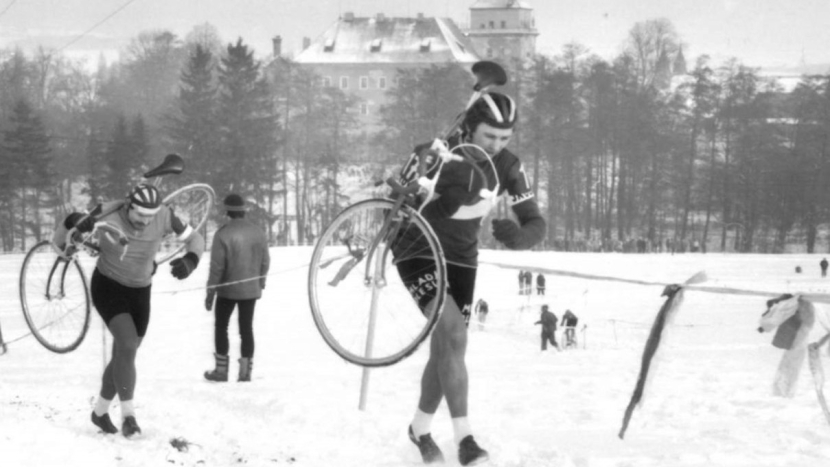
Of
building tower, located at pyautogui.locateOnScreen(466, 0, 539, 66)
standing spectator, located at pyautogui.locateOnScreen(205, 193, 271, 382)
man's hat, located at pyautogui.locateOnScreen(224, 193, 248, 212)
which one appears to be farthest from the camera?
building tower, located at pyautogui.locateOnScreen(466, 0, 539, 66)

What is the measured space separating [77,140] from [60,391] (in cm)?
6218

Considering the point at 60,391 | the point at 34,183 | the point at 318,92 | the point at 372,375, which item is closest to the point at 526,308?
the point at 372,375

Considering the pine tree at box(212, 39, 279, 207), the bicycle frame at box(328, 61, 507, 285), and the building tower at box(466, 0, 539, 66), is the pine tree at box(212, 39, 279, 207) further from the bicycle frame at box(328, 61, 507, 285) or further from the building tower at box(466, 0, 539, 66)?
the building tower at box(466, 0, 539, 66)

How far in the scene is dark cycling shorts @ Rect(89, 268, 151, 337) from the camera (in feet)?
24.5

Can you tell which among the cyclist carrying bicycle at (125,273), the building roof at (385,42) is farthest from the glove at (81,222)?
the building roof at (385,42)

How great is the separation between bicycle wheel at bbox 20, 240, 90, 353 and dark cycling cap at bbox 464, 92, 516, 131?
10.4 ft

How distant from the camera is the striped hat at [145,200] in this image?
744 cm

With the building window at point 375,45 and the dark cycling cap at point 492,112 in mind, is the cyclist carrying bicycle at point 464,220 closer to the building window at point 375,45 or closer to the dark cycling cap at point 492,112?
the dark cycling cap at point 492,112

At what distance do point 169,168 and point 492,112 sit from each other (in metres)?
2.75

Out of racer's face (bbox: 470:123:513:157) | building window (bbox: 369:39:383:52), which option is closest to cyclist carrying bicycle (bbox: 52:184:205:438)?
racer's face (bbox: 470:123:513:157)

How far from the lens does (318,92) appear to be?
8006 cm

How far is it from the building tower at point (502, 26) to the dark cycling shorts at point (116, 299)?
127m

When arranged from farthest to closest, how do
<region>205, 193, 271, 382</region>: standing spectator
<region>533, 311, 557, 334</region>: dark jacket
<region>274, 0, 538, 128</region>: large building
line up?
<region>274, 0, 538, 128</region>: large building
<region>533, 311, 557, 334</region>: dark jacket
<region>205, 193, 271, 382</region>: standing spectator

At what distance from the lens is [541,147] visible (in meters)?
71.9
